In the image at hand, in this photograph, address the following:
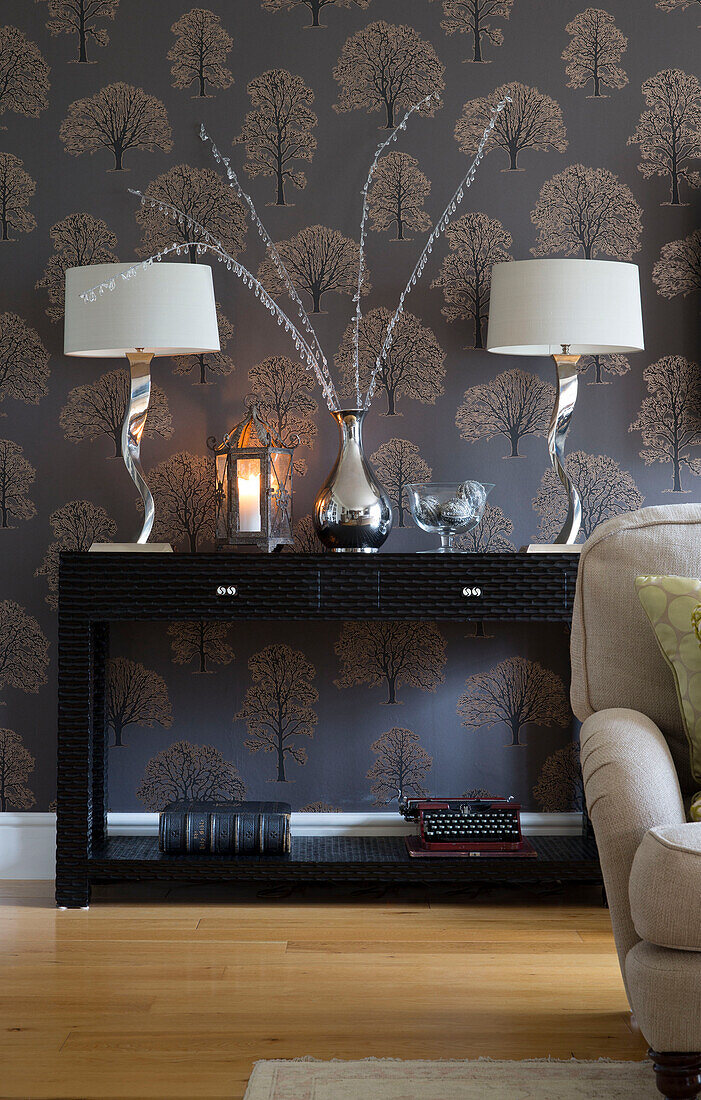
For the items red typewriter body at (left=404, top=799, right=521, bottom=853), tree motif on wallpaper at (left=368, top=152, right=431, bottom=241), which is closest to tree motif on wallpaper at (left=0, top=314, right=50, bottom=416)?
tree motif on wallpaper at (left=368, top=152, right=431, bottom=241)

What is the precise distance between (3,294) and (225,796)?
1532 mm

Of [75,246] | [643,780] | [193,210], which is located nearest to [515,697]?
[643,780]

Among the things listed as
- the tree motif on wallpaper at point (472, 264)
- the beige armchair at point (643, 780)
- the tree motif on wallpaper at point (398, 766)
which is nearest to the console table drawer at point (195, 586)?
the tree motif on wallpaper at point (398, 766)

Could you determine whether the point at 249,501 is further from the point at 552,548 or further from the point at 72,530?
the point at 552,548

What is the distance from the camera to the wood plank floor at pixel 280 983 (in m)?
1.77

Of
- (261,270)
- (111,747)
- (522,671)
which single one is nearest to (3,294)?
(261,270)

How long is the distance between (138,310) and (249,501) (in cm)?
55

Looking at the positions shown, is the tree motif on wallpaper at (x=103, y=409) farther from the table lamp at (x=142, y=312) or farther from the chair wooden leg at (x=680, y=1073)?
the chair wooden leg at (x=680, y=1073)

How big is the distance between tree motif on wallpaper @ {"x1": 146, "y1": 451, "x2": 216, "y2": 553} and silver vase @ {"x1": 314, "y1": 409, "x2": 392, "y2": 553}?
40 centimetres

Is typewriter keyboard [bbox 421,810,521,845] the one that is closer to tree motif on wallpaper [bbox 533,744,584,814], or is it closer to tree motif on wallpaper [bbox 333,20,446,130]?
tree motif on wallpaper [bbox 533,744,584,814]

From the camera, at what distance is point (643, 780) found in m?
1.51

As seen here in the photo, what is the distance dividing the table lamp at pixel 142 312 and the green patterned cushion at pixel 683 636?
1.32m

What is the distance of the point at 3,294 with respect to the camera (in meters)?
2.93

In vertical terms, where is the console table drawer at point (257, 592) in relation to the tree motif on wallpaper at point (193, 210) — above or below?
below
